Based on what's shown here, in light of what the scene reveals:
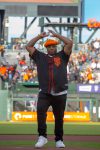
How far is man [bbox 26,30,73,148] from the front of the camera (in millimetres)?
8250

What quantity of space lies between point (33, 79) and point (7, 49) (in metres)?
6.23

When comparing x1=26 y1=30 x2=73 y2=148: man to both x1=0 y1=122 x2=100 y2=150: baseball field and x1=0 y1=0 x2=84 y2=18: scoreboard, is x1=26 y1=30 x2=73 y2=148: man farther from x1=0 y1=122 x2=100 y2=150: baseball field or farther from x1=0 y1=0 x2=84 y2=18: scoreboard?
x1=0 y1=0 x2=84 y2=18: scoreboard

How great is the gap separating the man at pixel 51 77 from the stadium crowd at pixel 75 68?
2001 cm

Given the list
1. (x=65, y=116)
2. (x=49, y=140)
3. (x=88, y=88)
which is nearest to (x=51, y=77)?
(x=49, y=140)

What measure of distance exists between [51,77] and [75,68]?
73.0 feet

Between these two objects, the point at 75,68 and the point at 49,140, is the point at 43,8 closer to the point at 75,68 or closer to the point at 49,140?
the point at 75,68

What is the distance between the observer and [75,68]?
30453mm

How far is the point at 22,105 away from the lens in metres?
23.6

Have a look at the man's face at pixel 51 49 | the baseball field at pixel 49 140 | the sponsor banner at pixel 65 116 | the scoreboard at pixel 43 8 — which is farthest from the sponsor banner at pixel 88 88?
the man's face at pixel 51 49

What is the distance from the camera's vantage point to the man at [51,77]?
8.25 metres

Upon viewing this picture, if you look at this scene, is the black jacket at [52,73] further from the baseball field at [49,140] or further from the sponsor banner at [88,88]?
the sponsor banner at [88,88]

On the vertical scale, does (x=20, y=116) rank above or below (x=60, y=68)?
below

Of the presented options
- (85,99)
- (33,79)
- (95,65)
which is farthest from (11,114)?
(95,65)

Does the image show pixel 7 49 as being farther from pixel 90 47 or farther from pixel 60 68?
pixel 60 68
